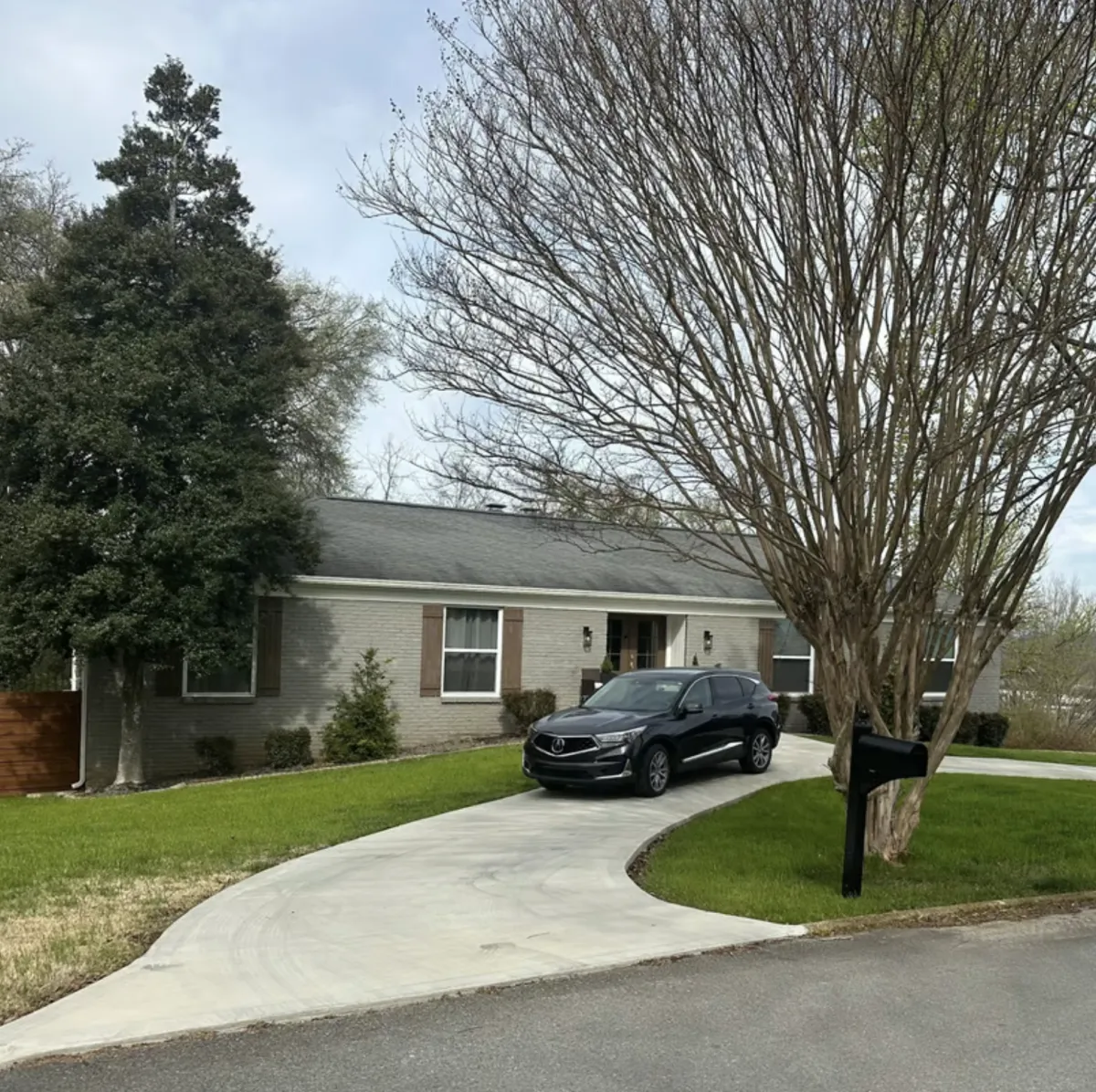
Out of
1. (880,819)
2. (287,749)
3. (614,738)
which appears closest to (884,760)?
(880,819)

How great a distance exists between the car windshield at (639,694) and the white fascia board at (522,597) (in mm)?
6244

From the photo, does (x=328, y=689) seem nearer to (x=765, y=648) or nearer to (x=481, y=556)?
(x=481, y=556)

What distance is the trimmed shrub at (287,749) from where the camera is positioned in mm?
17562

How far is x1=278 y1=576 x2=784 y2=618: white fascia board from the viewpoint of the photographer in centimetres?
1883

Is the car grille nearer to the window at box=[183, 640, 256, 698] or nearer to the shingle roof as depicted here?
the window at box=[183, 640, 256, 698]

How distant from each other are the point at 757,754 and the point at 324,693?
7.67 metres

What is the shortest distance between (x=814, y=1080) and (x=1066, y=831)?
7435mm

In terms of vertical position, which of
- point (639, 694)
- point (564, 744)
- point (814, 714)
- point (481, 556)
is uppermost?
point (481, 556)

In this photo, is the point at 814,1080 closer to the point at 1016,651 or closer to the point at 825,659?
the point at 825,659

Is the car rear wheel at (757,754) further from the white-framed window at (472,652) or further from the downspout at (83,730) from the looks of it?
the downspout at (83,730)

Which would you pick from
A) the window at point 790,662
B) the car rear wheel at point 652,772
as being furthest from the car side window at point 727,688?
the window at point 790,662

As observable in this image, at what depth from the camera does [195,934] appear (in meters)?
6.73

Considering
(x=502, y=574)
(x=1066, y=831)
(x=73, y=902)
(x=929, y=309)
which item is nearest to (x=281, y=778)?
(x=502, y=574)

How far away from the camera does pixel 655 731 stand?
12688mm
